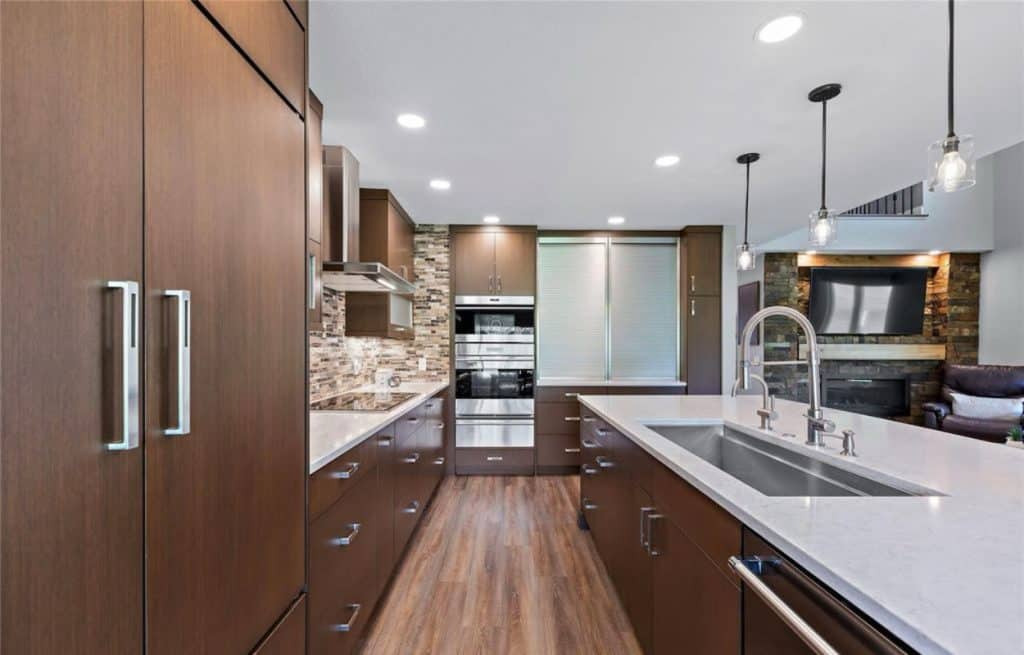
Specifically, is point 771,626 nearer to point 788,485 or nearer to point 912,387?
point 788,485

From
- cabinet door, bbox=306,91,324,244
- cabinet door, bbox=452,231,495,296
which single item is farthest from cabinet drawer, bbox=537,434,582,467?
cabinet door, bbox=306,91,324,244

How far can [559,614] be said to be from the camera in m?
2.06

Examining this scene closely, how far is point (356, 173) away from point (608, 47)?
161 centimetres


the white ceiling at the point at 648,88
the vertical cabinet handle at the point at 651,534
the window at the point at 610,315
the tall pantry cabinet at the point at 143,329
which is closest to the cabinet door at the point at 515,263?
the window at the point at 610,315

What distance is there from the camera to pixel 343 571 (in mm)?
1565

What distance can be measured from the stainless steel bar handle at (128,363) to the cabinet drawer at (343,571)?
803 mm

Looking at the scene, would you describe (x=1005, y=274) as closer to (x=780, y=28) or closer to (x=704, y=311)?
(x=704, y=311)

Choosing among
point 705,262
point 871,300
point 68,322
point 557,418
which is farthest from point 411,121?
point 871,300

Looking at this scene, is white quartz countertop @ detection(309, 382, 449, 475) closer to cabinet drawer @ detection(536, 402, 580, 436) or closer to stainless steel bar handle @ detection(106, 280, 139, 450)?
stainless steel bar handle @ detection(106, 280, 139, 450)

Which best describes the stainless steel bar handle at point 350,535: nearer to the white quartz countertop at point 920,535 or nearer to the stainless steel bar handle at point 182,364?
the stainless steel bar handle at point 182,364

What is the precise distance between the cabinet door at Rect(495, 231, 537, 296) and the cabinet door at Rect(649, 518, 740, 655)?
3068 millimetres

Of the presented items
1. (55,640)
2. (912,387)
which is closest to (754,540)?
(55,640)

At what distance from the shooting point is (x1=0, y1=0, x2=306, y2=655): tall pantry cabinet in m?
0.50

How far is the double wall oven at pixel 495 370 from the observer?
427 cm
